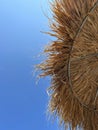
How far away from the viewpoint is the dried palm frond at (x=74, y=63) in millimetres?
2330

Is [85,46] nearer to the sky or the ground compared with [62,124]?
nearer to the sky

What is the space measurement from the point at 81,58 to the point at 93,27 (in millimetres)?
259

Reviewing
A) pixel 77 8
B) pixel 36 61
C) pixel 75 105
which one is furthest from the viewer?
pixel 75 105

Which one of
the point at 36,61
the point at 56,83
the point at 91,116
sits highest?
the point at 36,61

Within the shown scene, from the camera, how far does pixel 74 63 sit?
2533mm

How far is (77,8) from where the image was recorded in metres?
2.31

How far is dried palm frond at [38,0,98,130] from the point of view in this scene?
233cm

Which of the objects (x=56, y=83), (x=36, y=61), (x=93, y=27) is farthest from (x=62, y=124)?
(x=93, y=27)

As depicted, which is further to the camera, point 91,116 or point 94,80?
point 91,116

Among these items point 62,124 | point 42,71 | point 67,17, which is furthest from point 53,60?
point 62,124

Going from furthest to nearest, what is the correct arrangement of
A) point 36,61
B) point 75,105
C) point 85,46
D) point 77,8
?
point 75,105
point 36,61
point 85,46
point 77,8

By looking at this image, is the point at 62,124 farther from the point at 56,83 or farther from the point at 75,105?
the point at 56,83

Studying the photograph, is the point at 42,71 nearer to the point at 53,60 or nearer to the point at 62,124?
the point at 53,60

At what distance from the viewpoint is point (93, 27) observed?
7.88 ft
